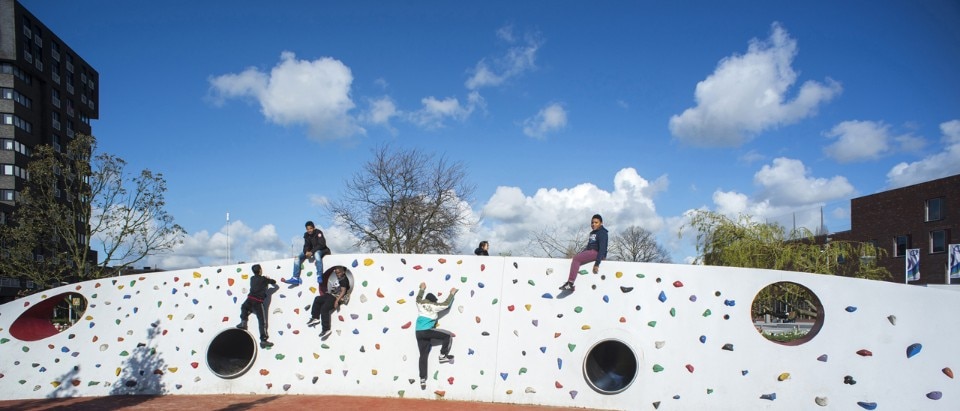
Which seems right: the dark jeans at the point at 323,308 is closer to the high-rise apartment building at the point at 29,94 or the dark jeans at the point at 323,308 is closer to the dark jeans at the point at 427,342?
the dark jeans at the point at 427,342

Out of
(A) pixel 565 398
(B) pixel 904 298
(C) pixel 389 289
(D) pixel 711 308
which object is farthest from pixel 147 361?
(B) pixel 904 298

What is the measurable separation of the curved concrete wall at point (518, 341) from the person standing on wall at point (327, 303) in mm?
170

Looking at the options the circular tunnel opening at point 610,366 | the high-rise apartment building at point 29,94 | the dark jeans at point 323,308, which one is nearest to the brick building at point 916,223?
the circular tunnel opening at point 610,366

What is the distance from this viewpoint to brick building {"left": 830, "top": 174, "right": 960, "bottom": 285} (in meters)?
30.7

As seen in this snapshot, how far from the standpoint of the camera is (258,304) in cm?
1156

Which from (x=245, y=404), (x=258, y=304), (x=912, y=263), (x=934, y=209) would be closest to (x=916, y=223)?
(x=934, y=209)

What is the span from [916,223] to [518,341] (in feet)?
106

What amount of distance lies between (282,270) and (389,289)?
2324 millimetres

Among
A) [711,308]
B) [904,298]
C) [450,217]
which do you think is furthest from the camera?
[450,217]

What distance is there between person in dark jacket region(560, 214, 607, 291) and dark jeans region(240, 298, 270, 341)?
5.92 meters

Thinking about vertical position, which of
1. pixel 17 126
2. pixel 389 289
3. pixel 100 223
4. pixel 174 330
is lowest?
pixel 174 330

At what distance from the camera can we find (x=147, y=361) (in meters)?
11.8

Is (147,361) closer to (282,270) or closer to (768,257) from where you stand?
(282,270)

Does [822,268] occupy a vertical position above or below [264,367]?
above
